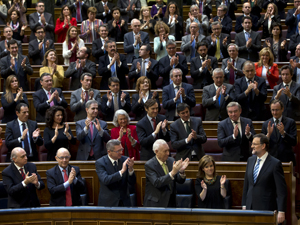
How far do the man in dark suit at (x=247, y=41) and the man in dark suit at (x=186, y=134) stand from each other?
5.82ft

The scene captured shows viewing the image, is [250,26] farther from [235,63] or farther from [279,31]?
[235,63]

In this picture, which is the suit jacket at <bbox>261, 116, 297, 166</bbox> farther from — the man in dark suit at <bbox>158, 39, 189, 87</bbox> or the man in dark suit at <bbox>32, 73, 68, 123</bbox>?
the man in dark suit at <bbox>32, 73, 68, 123</bbox>

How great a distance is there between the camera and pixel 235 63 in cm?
510

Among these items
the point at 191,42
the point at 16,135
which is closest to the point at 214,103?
the point at 191,42

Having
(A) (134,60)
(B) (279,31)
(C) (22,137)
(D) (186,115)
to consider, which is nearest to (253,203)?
(D) (186,115)

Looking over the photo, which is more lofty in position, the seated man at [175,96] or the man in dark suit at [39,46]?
the man in dark suit at [39,46]

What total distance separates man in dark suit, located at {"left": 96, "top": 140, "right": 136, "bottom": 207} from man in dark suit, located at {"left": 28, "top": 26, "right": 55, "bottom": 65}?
2.47 meters

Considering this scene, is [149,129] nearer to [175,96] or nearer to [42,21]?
[175,96]

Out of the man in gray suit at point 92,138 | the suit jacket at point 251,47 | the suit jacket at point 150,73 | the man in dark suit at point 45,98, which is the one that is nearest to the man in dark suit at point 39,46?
the man in dark suit at point 45,98

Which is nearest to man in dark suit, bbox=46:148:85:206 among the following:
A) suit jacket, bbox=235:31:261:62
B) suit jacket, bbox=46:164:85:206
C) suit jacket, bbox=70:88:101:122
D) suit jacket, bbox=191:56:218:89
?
suit jacket, bbox=46:164:85:206

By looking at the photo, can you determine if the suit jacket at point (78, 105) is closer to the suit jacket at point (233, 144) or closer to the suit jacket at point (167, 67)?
the suit jacket at point (167, 67)

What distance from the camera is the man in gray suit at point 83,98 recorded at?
459 cm

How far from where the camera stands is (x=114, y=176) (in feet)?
11.2

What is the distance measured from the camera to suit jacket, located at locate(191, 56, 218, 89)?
5040 millimetres
